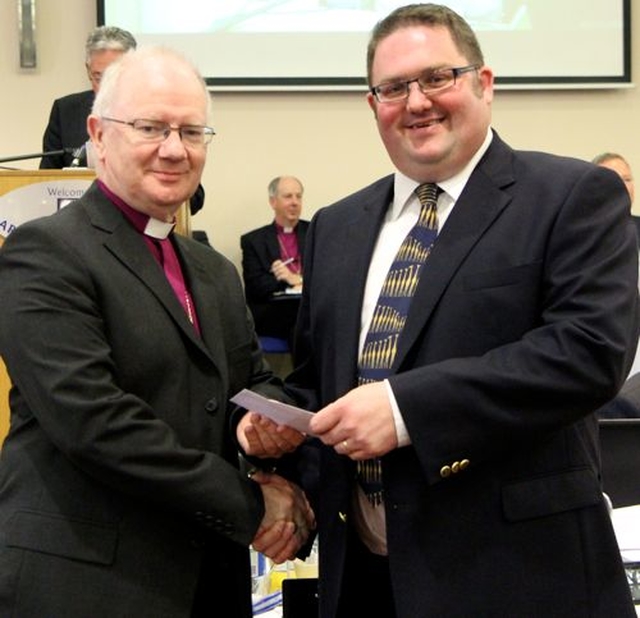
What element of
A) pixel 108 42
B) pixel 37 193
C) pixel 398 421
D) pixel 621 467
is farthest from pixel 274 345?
pixel 398 421

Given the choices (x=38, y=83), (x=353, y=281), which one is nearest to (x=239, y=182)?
(x=38, y=83)

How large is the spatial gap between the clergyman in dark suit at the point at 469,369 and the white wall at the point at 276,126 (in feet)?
21.5

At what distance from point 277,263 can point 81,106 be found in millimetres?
2665

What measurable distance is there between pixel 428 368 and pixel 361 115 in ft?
22.9

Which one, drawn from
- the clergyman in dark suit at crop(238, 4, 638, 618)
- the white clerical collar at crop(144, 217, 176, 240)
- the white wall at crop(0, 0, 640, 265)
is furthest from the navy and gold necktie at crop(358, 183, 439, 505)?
the white wall at crop(0, 0, 640, 265)

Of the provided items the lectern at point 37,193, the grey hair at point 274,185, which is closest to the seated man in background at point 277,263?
the grey hair at point 274,185

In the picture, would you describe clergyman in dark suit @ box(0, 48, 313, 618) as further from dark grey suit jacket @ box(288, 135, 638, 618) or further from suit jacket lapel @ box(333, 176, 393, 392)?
dark grey suit jacket @ box(288, 135, 638, 618)

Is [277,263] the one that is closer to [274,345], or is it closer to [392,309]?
[274,345]

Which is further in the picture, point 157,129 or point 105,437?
point 157,129

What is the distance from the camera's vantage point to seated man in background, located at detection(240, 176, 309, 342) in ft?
26.9

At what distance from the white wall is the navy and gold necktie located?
664 centimetres

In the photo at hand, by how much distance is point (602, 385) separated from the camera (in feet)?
6.34

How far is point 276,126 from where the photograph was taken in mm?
8750

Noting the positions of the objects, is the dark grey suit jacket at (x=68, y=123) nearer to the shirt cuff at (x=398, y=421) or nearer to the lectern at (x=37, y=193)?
the lectern at (x=37, y=193)
